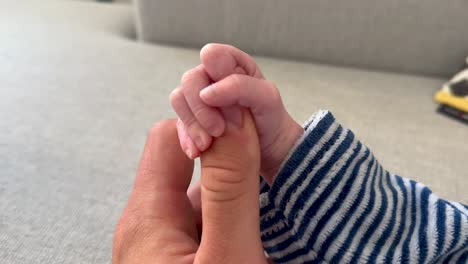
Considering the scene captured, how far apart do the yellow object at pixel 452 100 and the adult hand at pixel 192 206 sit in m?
0.55

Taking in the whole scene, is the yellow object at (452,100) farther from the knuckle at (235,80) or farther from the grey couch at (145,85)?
the knuckle at (235,80)

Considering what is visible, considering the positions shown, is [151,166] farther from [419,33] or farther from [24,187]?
[419,33]

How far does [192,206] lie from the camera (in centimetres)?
48

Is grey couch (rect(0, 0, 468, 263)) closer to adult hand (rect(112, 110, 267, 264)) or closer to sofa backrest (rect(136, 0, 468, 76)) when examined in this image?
sofa backrest (rect(136, 0, 468, 76))

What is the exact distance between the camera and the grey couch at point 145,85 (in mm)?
557

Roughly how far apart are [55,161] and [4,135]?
0.11 metres

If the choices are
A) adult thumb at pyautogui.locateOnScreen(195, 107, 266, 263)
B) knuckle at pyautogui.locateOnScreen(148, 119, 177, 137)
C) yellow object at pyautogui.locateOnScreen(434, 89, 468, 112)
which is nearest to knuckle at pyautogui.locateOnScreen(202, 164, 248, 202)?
adult thumb at pyautogui.locateOnScreen(195, 107, 266, 263)

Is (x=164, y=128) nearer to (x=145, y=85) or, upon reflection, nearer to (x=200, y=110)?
(x=200, y=110)

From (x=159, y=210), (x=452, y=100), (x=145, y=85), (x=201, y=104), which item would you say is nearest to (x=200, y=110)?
(x=201, y=104)

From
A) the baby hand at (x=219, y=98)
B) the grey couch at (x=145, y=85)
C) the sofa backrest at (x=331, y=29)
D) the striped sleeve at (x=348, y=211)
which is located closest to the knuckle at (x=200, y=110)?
the baby hand at (x=219, y=98)

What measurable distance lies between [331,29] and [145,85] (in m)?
0.40

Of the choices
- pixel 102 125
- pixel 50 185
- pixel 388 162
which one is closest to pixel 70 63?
pixel 102 125

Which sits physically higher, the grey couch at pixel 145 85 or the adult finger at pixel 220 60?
the adult finger at pixel 220 60

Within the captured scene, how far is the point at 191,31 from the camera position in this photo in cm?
96
